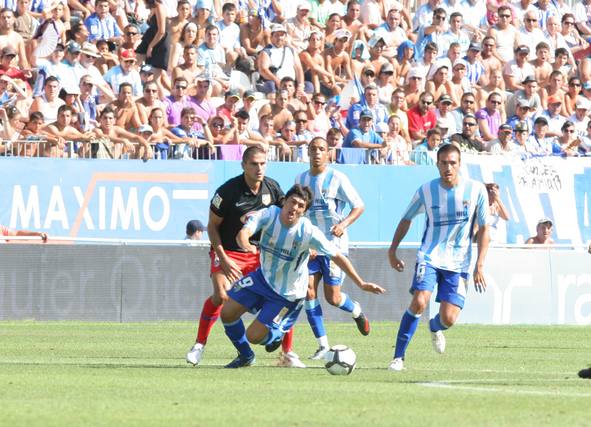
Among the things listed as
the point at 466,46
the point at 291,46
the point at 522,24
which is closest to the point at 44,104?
the point at 291,46

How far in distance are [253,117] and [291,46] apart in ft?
7.38

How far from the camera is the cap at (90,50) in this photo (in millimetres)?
23422

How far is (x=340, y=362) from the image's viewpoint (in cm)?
1199

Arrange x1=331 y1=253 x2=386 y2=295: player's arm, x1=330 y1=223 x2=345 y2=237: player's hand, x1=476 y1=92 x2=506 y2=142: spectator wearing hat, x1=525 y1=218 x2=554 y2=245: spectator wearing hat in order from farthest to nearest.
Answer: x1=476 y1=92 x2=506 y2=142: spectator wearing hat
x1=525 y1=218 x2=554 y2=245: spectator wearing hat
x1=330 y1=223 x2=345 y2=237: player's hand
x1=331 y1=253 x2=386 y2=295: player's arm

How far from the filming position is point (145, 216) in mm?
22469

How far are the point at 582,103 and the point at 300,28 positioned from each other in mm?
5874

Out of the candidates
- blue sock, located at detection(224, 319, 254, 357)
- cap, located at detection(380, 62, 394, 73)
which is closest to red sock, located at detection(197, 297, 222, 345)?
blue sock, located at detection(224, 319, 254, 357)

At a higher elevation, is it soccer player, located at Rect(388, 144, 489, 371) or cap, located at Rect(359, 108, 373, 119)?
cap, located at Rect(359, 108, 373, 119)

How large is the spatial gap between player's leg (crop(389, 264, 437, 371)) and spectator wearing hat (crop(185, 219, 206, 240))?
907cm

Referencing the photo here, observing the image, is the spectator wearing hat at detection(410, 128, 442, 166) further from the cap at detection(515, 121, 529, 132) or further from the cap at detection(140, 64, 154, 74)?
the cap at detection(140, 64, 154, 74)

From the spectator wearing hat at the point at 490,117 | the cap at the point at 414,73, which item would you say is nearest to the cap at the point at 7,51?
the cap at the point at 414,73

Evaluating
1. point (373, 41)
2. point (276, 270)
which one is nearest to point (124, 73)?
point (373, 41)

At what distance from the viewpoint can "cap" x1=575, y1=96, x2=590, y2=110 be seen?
90.1 ft

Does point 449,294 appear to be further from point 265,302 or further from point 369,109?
point 369,109
